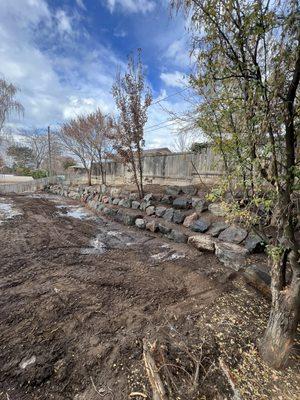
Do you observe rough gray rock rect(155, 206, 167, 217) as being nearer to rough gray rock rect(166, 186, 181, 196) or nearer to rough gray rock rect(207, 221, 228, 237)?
rough gray rock rect(166, 186, 181, 196)

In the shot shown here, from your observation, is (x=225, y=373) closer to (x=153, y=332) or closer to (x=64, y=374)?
(x=153, y=332)

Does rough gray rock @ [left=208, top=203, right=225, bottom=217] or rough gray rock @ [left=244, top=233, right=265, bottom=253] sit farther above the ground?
rough gray rock @ [left=208, top=203, right=225, bottom=217]

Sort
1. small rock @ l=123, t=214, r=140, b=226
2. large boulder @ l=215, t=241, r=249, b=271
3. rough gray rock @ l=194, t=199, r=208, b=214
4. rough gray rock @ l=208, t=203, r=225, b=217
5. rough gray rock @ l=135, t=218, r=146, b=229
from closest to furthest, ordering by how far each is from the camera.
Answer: large boulder @ l=215, t=241, r=249, b=271
rough gray rock @ l=208, t=203, r=225, b=217
rough gray rock @ l=194, t=199, r=208, b=214
rough gray rock @ l=135, t=218, r=146, b=229
small rock @ l=123, t=214, r=140, b=226

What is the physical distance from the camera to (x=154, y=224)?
5059mm

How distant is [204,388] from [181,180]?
651 cm

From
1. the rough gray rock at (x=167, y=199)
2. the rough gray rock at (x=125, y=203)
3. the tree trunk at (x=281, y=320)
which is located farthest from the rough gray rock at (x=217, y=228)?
the rough gray rock at (x=125, y=203)

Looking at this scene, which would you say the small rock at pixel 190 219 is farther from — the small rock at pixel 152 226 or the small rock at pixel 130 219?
the small rock at pixel 130 219

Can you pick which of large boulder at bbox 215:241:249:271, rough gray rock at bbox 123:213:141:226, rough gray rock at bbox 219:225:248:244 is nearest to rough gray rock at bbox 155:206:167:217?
rough gray rock at bbox 123:213:141:226

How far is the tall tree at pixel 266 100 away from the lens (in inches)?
55.7

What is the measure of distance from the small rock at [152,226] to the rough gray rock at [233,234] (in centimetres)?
162

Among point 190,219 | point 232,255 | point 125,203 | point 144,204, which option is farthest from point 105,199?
point 232,255

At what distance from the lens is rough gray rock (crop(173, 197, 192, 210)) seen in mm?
5500

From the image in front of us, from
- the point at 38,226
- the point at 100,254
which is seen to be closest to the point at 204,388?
the point at 100,254

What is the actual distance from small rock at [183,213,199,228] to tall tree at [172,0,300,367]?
9.72 ft
